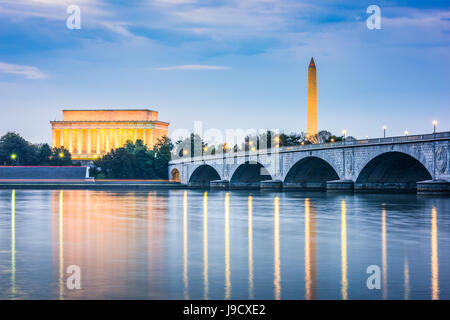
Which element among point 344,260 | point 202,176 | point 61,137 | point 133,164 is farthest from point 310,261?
point 61,137

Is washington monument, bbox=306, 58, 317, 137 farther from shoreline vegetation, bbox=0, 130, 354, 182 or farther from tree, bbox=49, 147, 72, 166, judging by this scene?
tree, bbox=49, 147, 72, 166

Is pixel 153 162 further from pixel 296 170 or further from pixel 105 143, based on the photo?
pixel 296 170

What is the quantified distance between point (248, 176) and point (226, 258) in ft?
289

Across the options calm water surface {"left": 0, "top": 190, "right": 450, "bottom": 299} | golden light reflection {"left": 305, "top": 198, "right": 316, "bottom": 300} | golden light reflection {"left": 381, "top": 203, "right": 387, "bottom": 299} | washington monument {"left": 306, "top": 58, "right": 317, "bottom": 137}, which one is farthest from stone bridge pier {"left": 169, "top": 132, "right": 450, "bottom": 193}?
golden light reflection {"left": 305, "top": 198, "right": 316, "bottom": 300}

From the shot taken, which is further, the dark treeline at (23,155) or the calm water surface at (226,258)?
the dark treeline at (23,155)

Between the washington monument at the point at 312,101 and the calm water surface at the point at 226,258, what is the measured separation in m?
94.7

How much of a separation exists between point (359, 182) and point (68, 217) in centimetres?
4336

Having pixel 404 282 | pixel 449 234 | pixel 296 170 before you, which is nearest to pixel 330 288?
pixel 404 282

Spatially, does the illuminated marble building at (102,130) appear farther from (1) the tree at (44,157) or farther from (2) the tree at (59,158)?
(1) the tree at (44,157)

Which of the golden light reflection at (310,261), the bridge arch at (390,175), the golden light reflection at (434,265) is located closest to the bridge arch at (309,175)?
the bridge arch at (390,175)

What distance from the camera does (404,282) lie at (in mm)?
14258

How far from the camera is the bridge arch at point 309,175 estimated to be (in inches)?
3398

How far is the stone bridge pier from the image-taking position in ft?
190

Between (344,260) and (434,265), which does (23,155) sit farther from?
(434,265)
